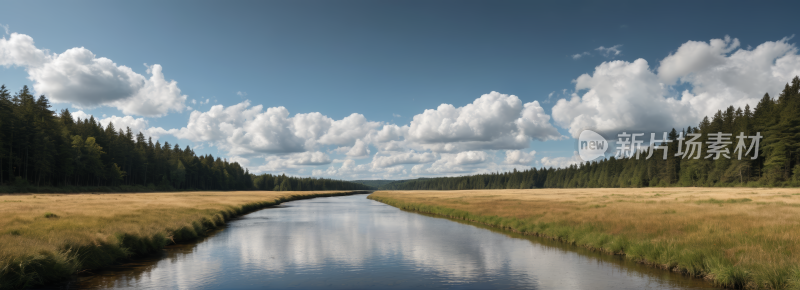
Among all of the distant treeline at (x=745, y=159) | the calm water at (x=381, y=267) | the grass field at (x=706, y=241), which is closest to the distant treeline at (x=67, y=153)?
the calm water at (x=381, y=267)

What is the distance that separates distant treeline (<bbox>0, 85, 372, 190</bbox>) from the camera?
3039 inches

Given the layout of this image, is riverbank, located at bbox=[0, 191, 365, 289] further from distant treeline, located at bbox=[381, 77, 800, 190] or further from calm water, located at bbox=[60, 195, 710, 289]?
distant treeline, located at bbox=[381, 77, 800, 190]

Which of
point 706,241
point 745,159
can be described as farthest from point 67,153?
point 745,159

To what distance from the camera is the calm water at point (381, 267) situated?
16.0m

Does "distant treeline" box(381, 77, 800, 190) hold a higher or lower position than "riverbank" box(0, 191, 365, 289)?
higher

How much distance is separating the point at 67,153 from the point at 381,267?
3913 inches

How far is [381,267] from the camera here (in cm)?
1944

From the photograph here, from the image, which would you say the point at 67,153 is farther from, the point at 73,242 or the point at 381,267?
the point at 381,267

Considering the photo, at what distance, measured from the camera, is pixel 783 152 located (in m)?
78.3

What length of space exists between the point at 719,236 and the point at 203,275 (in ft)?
82.2

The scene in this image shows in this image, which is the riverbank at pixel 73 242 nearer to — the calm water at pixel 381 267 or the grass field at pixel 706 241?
the calm water at pixel 381 267

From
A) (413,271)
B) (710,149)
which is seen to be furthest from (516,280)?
(710,149)

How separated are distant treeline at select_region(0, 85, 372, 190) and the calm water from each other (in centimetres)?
7829

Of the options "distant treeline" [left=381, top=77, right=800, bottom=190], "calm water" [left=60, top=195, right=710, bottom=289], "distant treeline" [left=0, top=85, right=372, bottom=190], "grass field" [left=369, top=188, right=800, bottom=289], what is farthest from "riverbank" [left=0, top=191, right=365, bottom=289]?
"distant treeline" [left=381, top=77, right=800, bottom=190]
